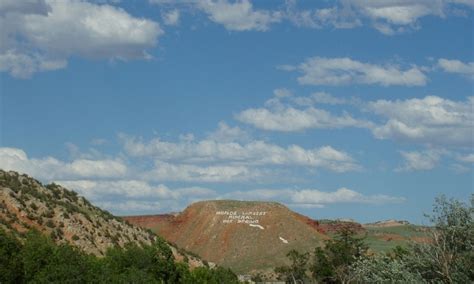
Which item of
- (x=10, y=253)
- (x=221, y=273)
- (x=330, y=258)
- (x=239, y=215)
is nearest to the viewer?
(x=10, y=253)

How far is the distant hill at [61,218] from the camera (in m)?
73.4

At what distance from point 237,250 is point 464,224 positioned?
10473 cm

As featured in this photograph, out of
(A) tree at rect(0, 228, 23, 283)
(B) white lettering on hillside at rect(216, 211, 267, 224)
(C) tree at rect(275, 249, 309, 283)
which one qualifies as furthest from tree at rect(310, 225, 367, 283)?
(A) tree at rect(0, 228, 23, 283)

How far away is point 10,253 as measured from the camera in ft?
173

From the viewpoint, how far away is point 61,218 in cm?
7775

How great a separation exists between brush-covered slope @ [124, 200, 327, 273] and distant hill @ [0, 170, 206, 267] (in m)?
39.6

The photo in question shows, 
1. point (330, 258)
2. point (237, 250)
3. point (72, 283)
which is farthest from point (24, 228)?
point (237, 250)

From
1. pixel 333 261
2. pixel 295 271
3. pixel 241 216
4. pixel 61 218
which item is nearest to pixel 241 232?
pixel 241 216

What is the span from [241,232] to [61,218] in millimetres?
68116

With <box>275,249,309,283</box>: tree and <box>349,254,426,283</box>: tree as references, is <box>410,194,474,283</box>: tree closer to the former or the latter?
<box>349,254,426,283</box>: tree

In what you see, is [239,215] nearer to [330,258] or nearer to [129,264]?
[330,258]

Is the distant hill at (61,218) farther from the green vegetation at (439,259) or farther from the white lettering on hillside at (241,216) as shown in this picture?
the white lettering on hillside at (241,216)

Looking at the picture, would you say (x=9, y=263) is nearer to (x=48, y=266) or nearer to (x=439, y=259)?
(x=48, y=266)

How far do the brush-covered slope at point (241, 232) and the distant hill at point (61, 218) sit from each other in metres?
39.6
